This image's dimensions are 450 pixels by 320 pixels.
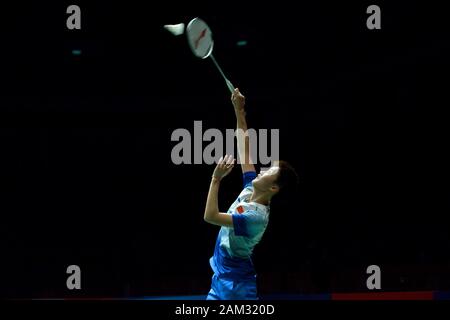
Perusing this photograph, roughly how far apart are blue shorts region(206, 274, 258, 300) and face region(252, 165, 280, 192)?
1.90ft

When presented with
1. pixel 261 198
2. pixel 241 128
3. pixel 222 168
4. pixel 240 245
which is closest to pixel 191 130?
pixel 241 128

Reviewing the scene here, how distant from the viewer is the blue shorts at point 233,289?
3.93 m

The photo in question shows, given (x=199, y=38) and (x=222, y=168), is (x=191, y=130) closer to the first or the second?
(x=199, y=38)

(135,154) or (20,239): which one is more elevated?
(135,154)

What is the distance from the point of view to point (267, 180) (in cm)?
402

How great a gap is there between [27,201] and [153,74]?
3.26 m

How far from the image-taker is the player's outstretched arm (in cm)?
363

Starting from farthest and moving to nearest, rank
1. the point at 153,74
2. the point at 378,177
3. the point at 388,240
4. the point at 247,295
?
the point at 153,74 → the point at 378,177 → the point at 388,240 → the point at 247,295

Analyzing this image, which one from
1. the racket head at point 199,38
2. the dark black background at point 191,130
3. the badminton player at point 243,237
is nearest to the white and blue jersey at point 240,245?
the badminton player at point 243,237

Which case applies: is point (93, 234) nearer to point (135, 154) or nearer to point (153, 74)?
point (135, 154)

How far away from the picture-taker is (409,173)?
11.0m

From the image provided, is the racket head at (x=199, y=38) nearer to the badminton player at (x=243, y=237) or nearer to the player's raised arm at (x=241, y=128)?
the player's raised arm at (x=241, y=128)

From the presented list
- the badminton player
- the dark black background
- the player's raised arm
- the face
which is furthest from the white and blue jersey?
the dark black background
